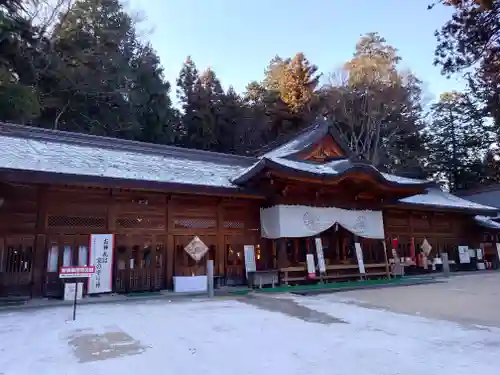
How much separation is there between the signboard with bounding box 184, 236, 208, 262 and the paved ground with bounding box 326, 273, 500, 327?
3924 mm

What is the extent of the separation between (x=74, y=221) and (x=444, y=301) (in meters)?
9.04

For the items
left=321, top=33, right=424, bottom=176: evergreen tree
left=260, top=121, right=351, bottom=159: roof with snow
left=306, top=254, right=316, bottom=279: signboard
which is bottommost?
left=306, top=254, right=316, bottom=279: signboard

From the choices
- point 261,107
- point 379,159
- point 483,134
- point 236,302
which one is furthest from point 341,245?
point 483,134

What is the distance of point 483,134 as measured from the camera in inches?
1501

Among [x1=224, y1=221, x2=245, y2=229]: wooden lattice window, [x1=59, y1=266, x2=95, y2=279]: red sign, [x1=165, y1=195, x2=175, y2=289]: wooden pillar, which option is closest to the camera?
[x1=59, y1=266, x2=95, y2=279]: red sign

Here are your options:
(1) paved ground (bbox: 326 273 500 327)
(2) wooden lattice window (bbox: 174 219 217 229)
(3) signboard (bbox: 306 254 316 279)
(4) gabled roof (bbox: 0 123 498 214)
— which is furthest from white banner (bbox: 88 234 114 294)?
(3) signboard (bbox: 306 254 316 279)

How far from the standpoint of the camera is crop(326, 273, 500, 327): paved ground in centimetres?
644

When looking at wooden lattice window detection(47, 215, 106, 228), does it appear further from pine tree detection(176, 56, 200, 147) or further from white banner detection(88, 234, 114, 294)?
pine tree detection(176, 56, 200, 147)

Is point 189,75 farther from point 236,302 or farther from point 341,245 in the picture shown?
point 236,302

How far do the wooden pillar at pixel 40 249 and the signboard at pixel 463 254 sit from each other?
56.2 ft

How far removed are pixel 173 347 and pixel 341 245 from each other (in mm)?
10789

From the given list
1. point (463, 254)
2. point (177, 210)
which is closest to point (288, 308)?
point (177, 210)

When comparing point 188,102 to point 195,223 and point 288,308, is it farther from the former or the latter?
point 288,308

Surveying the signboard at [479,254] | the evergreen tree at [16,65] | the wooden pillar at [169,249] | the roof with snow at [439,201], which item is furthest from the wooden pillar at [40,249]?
the signboard at [479,254]
